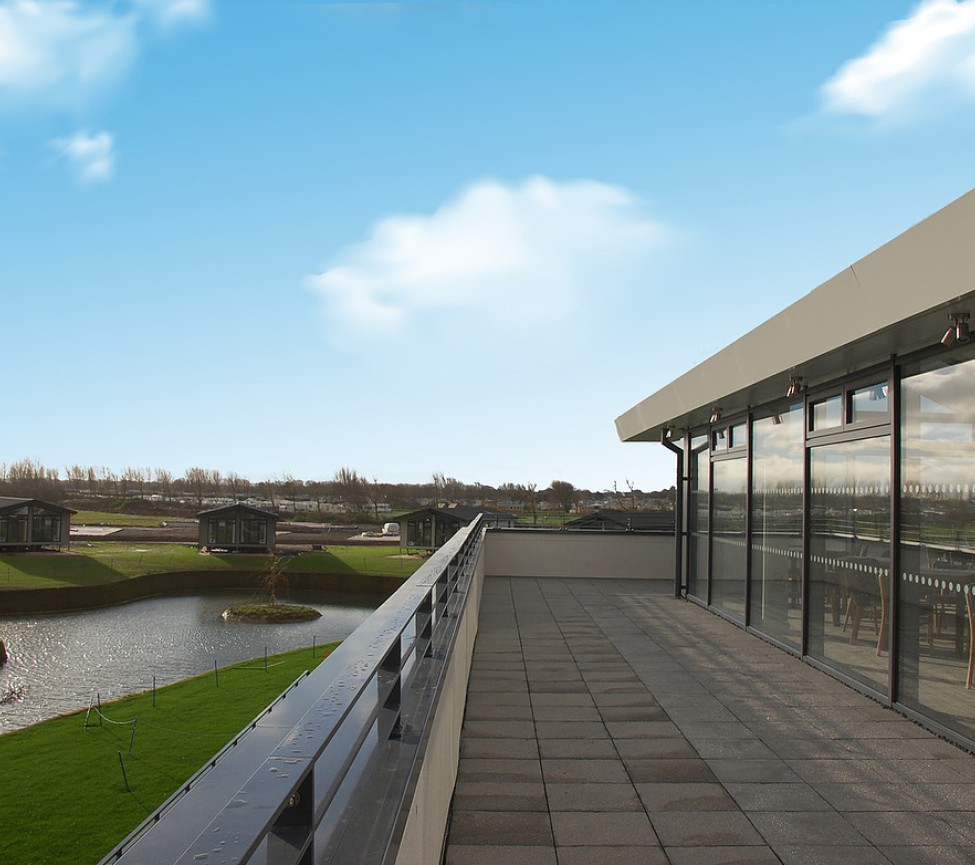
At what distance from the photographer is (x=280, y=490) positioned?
349 ft

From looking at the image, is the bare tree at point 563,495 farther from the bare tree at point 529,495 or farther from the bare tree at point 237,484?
the bare tree at point 237,484

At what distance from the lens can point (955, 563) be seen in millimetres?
5105

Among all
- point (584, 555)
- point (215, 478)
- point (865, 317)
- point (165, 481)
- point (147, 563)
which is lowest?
point (147, 563)

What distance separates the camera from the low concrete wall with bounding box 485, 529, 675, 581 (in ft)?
48.2

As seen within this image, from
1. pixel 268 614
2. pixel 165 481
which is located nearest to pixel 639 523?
pixel 268 614

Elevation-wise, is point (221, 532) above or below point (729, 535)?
below

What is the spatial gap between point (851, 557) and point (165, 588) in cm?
3668

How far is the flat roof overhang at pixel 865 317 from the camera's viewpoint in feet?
13.1

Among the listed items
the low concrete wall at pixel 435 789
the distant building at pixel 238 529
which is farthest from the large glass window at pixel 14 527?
the low concrete wall at pixel 435 789

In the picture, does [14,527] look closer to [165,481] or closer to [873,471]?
[873,471]

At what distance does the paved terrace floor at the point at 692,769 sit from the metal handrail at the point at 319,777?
3.78ft

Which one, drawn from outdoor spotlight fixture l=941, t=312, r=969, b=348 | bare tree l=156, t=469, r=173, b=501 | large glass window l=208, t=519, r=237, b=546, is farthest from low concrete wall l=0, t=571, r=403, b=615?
bare tree l=156, t=469, r=173, b=501

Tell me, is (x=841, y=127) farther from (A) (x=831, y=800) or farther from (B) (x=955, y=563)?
(A) (x=831, y=800)

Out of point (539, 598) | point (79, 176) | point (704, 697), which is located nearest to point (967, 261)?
point (704, 697)
